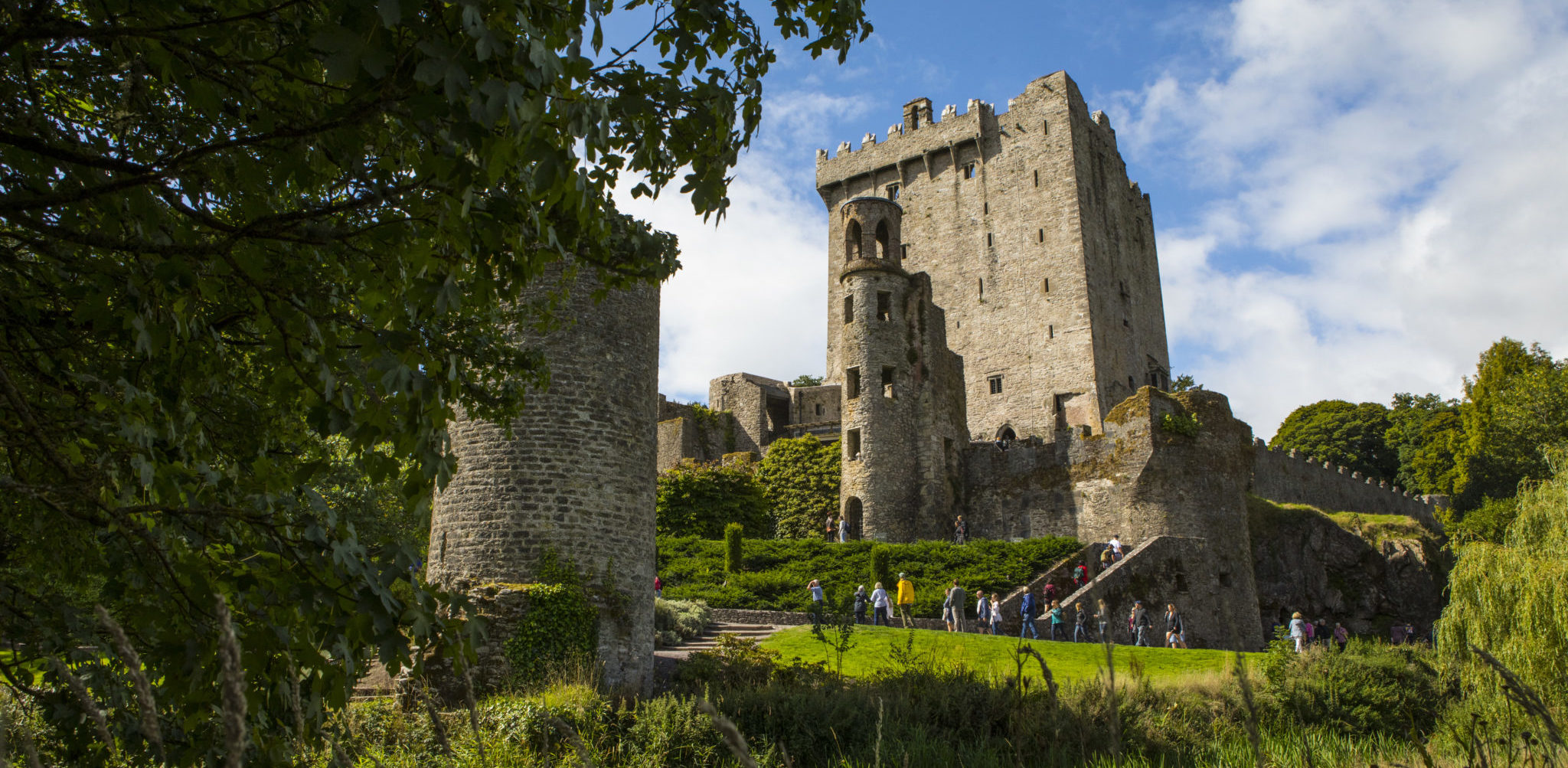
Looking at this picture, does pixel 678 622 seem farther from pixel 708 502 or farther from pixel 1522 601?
pixel 708 502

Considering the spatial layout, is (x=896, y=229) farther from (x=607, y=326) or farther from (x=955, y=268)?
(x=607, y=326)

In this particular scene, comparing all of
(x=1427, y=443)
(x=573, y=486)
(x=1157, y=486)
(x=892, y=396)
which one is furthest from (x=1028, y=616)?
(x=1427, y=443)

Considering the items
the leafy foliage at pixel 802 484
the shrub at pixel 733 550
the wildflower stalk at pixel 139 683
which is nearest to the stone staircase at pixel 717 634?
the shrub at pixel 733 550

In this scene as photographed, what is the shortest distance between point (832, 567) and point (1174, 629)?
27.4ft

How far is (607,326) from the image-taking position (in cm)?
1303

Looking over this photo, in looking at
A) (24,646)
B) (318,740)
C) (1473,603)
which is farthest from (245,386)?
(1473,603)

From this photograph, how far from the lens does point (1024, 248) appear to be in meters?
48.0

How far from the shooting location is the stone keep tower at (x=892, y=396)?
32.2 meters

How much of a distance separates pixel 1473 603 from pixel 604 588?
11765 millimetres

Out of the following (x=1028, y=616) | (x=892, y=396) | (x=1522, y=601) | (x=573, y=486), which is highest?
(x=892, y=396)

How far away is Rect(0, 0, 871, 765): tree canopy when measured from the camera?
11.6ft

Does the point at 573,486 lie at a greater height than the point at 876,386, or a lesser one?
lesser

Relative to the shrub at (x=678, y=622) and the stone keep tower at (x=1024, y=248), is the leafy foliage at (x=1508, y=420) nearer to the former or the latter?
the stone keep tower at (x=1024, y=248)

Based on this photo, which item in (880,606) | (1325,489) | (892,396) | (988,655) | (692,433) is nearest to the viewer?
(988,655)
